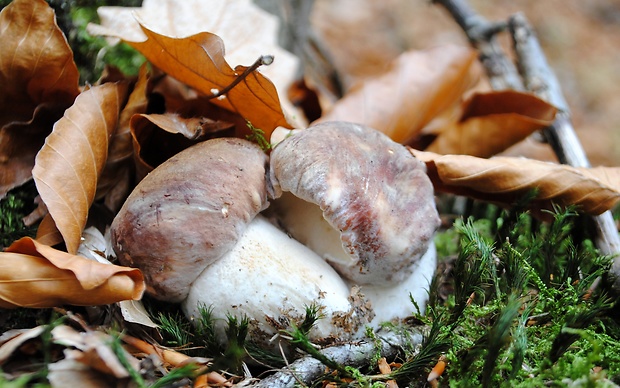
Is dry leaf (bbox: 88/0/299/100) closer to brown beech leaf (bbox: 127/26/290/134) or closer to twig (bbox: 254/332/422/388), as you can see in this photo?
brown beech leaf (bbox: 127/26/290/134)

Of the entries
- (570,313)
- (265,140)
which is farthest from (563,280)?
(265,140)

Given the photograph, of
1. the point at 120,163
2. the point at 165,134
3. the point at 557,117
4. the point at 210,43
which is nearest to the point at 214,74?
the point at 210,43

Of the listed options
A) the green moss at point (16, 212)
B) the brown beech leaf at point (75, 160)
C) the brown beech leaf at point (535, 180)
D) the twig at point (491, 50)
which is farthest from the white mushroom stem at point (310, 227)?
the twig at point (491, 50)

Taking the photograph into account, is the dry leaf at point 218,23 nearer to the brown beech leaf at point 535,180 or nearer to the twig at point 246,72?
the twig at point 246,72

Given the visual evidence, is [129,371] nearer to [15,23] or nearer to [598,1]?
[15,23]

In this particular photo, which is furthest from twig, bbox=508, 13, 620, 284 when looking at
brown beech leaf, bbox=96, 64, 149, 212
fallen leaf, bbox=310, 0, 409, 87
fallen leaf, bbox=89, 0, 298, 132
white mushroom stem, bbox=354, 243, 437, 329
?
fallen leaf, bbox=310, 0, 409, 87

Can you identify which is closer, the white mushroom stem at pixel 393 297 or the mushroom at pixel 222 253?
the mushroom at pixel 222 253
